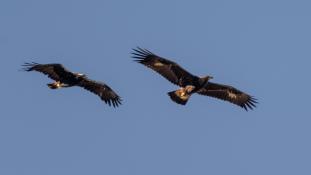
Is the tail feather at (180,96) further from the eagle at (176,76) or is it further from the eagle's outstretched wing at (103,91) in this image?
the eagle's outstretched wing at (103,91)

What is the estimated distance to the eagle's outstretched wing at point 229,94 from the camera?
1401 inches

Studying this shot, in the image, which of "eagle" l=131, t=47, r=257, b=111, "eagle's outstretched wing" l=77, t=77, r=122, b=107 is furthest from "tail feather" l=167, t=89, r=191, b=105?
"eagle's outstretched wing" l=77, t=77, r=122, b=107

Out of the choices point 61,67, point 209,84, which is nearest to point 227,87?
point 209,84

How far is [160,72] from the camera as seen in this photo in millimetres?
34500

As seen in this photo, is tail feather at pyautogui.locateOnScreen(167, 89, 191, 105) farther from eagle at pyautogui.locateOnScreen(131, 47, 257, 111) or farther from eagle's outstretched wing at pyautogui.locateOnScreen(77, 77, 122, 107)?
eagle's outstretched wing at pyautogui.locateOnScreen(77, 77, 122, 107)

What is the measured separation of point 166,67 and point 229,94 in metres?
2.85

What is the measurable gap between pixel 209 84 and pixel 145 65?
246 centimetres

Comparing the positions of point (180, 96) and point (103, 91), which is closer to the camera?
point (180, 96)

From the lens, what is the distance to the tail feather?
34.0 meters

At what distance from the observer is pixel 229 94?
36.2 meters

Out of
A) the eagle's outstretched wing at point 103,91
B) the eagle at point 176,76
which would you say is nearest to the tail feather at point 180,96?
the eagle at point 176,76

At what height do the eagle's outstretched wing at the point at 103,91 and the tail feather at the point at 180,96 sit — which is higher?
the tail feather at the point at 180,96

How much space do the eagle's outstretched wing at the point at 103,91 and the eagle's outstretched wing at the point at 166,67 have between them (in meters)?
3.43

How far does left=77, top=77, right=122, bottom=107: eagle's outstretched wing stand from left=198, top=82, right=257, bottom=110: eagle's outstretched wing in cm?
398
